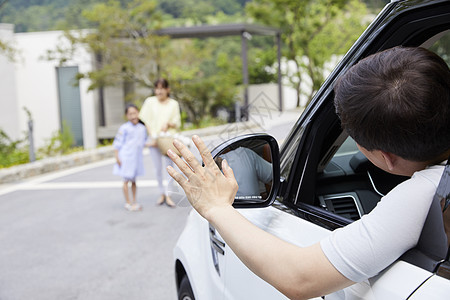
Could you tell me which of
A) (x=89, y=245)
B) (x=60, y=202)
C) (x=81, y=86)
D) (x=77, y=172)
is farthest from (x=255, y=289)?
(x=81, y=86)

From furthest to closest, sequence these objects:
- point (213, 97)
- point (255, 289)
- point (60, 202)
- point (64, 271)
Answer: point (213, 97)
point (60, 202)
point (64, 271)
point (255, 289)

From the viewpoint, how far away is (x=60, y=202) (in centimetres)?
822

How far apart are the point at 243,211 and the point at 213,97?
20.0 meters

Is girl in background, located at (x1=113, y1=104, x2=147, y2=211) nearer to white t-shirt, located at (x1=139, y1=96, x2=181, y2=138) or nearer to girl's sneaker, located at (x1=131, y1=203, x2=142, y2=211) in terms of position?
girl's sneaker, located at (x1=131, y1=203, x2=142, y2=211)

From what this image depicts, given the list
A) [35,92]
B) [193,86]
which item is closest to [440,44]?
[193,86]

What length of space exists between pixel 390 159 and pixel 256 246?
345 mm

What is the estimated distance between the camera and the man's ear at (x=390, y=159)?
1.17 m

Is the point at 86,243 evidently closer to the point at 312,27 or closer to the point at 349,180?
the point at 349,180

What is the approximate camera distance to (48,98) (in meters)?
24.2

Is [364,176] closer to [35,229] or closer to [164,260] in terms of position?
[164,260]

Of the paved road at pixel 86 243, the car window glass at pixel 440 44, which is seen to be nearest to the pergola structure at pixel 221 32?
the paved road at pixel 86 243

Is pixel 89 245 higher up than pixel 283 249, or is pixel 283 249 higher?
pixel 283 249

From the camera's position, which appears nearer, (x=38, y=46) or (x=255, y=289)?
(x=255, y=289)

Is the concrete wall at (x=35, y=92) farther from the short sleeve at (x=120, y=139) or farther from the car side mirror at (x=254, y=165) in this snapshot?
the car side mirror at (x=254, y=165)
